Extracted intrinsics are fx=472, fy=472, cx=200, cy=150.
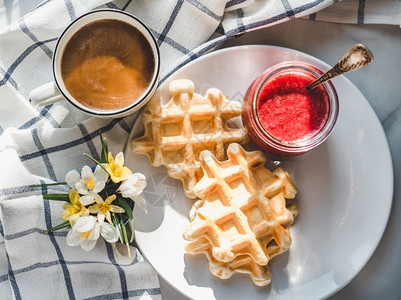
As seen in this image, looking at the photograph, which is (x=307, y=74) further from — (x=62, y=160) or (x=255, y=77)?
(x=62, y=160)

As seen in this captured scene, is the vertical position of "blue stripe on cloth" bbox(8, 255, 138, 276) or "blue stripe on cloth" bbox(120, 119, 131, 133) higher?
"blue stripe on cloth" bbox(120, 119, 131, 133)

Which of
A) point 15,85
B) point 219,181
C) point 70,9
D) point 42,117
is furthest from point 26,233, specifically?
point 70,9

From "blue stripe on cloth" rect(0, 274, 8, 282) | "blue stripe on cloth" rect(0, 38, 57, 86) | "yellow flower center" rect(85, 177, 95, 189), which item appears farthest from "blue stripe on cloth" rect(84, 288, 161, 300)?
"blue stripe on cloth" rect(0, 38, 57, 86)

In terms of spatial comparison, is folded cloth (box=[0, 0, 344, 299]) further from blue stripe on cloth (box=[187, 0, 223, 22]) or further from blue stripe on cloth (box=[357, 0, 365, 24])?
blue stripe on cloth (box=[357, 0, 365, 24])

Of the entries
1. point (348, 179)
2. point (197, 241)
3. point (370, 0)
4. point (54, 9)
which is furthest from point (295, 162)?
point (54, 9)

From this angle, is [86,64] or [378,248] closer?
[86,64]

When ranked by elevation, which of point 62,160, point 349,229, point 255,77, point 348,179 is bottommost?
point 349,229

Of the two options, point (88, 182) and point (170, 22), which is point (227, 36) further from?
point (88, 182)
